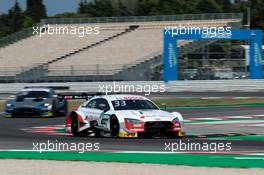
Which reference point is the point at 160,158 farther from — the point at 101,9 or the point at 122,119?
the point at 101,9

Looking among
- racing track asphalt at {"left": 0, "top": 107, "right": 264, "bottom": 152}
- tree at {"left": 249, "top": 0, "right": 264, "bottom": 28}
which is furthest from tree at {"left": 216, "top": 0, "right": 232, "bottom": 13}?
racing track asphalt at {"left": 0, "top": 107, "right": 264, "bottom": 152}

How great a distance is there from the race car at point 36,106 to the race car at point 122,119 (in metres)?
6.21

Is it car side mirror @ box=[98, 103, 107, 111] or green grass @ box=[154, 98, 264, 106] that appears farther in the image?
green grass @ box=[154, 98, 264, 106]

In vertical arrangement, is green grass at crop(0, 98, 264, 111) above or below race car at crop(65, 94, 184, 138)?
below

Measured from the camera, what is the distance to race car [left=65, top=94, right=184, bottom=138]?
15.0 metres

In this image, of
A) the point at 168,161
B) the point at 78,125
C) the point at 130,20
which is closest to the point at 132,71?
the point at 130,20
